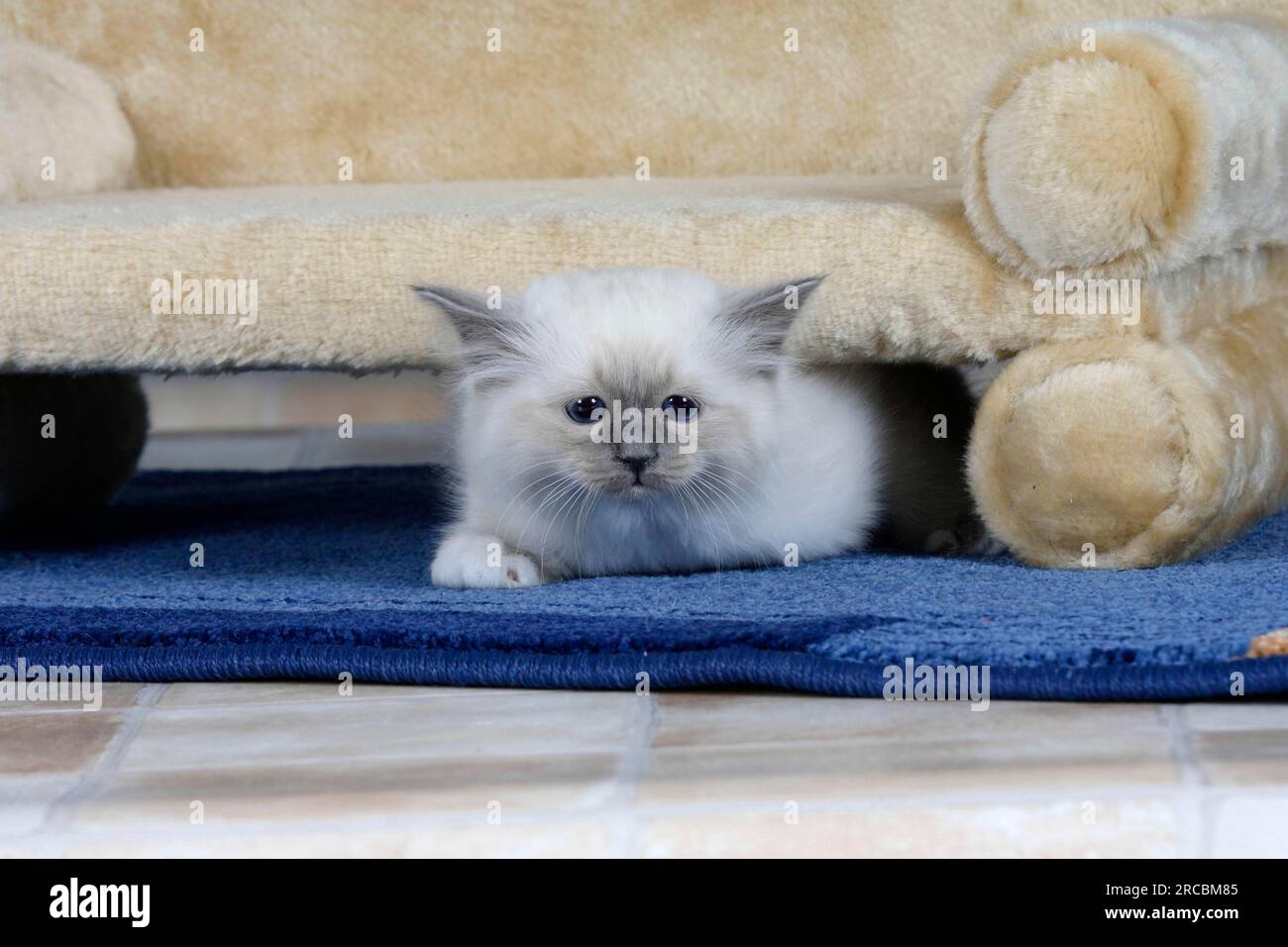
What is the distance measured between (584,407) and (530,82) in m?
1.15

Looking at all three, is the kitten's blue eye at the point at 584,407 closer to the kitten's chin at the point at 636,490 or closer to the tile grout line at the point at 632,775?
the kitten's chin at the point at 636,490

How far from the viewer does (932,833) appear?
118 centimetres

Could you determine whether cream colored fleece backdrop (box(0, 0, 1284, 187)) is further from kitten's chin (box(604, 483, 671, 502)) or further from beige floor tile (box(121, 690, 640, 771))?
beige floor tile (box(121, 690, 640, 771))

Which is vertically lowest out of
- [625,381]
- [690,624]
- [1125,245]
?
[690,624]

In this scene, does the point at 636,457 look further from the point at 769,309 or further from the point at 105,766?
the point at 105,766

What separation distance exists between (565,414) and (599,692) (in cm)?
40

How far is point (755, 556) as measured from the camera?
6.60 ft

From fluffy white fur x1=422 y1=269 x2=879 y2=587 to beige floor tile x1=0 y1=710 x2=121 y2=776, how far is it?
53cm

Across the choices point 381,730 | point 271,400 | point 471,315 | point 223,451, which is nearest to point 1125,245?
point 471,315

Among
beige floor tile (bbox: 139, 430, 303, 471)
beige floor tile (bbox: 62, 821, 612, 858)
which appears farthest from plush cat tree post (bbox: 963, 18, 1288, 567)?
beige floor tile (bbox: 139, 430, 303, 471)

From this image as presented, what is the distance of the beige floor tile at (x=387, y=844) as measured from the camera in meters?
1.17

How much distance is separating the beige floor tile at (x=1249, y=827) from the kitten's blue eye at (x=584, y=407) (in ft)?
2.83

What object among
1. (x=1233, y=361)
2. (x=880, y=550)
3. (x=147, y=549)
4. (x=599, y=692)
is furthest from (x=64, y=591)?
(x=1233, y=361)

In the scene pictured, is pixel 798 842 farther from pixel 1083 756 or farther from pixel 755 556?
pixel 755 556
